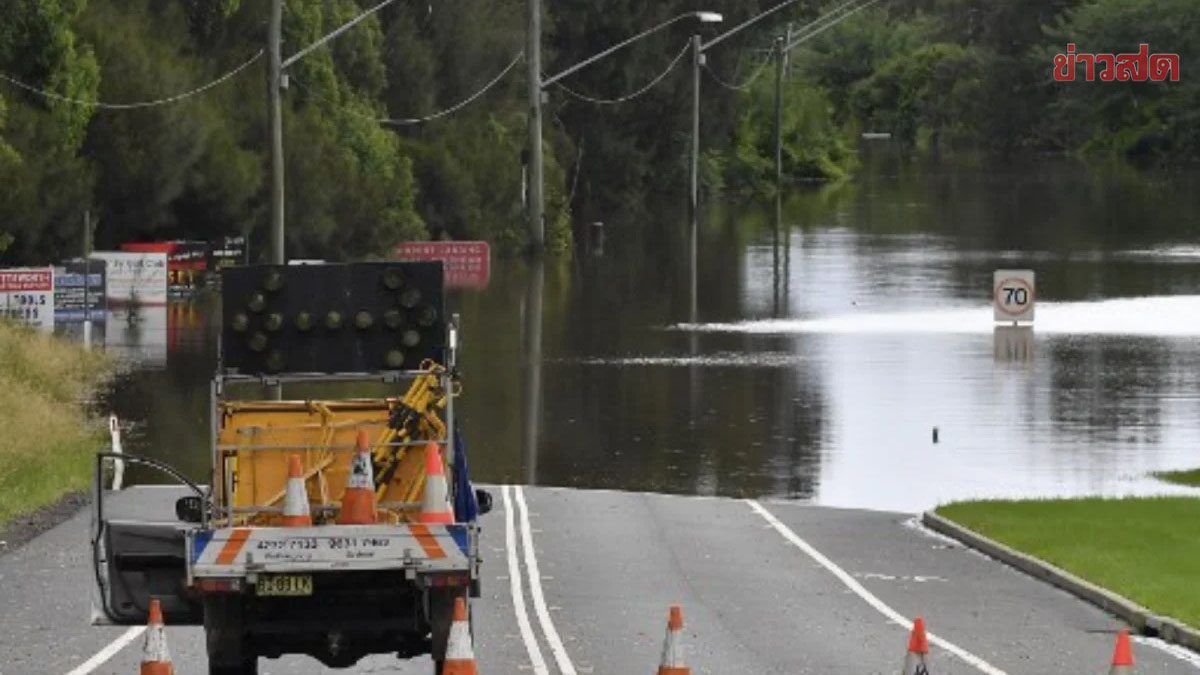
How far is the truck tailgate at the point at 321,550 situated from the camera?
56.6 ft

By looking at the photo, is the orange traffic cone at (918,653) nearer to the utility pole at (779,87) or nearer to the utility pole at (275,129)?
the utility pole at (275,129)

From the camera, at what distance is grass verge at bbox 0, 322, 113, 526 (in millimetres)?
32812

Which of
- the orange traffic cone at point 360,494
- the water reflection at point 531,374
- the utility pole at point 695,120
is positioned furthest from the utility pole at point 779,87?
the orange traffic cone at point 360,494

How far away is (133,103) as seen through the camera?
63.6m

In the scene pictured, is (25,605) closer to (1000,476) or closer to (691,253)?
(1000,476)

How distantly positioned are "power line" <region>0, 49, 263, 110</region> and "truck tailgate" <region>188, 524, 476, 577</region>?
136 feet

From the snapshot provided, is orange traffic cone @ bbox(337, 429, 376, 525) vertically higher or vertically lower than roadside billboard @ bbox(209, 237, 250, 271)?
lower

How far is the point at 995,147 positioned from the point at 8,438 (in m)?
158

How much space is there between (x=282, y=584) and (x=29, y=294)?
116 ft

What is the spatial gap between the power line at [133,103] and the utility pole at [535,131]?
7.70 meters

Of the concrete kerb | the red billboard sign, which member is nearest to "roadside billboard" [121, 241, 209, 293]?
the red billboard sign

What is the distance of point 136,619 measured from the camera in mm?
18438

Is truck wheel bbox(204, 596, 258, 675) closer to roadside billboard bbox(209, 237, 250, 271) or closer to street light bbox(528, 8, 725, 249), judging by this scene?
roadside billboard bbox(209, 237, 250, 271)

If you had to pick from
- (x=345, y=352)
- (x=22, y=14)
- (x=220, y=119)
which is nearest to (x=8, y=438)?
(x=345, y=352)
